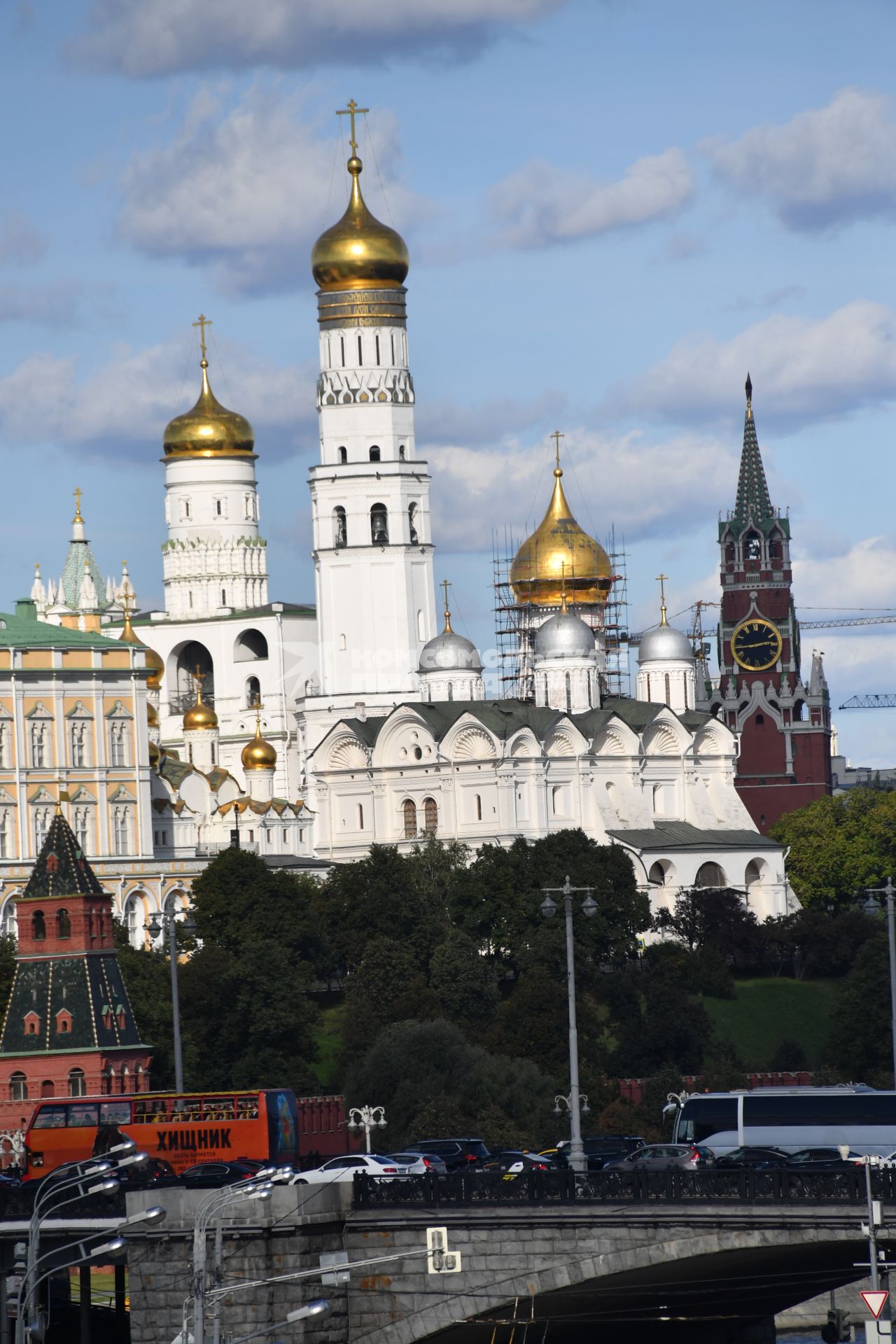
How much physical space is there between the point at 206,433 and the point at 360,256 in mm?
18693

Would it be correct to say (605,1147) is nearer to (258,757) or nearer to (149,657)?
(258,757)

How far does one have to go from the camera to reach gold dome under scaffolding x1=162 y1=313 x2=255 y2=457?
167 metres

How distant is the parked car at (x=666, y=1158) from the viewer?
6212 cm

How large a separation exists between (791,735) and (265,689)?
26.2 m

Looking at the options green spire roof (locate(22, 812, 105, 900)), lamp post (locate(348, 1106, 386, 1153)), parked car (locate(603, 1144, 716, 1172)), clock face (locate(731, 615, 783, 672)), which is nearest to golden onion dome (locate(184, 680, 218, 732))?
clock face (locate(731, 615, 783, 672))

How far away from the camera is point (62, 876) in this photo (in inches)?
3967

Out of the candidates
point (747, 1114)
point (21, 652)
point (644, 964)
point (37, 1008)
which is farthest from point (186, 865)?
point (747, 1114)

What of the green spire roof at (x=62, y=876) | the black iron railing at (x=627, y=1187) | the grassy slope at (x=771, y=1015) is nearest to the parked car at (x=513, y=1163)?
the black iron railing at (x=627, y=1187)

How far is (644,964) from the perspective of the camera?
5197 inches

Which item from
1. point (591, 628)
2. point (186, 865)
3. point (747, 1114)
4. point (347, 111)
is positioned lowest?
point (747, 1114)

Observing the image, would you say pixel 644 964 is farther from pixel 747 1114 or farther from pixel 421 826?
pixel 747 1114

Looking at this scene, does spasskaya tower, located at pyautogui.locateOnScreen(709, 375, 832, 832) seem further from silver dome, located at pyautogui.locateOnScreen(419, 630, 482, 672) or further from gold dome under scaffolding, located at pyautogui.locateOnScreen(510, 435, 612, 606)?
silver dome, located at pyautogui.locateOnScreen(419, 630, 482, 672)

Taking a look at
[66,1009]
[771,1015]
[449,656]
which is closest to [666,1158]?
[66,1009]

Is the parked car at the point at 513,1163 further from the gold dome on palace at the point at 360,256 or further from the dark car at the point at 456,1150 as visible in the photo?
the gold dome on palace at the point at 360,256
